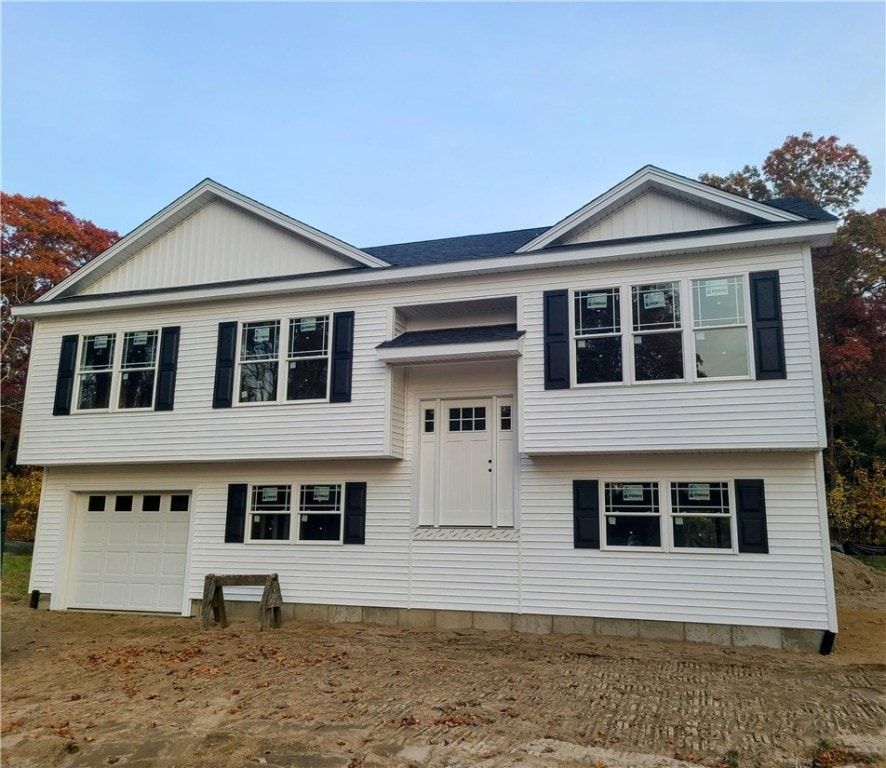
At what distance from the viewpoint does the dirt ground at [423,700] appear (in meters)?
5.71

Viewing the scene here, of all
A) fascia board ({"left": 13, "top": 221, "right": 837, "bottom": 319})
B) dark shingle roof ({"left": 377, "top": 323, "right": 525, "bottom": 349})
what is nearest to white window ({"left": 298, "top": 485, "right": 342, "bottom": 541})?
dark shingle roof ({"left": 377, "top": 323, "right": 525, "bottom": 349})

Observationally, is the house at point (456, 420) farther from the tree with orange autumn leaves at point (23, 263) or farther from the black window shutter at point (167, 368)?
the tree with orange autumn leaves at point (23, 263)

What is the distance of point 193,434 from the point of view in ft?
40.8

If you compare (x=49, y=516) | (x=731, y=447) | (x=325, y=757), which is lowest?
(x=325, y=757)

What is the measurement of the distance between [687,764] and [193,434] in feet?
31.9

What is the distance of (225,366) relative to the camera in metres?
12.5

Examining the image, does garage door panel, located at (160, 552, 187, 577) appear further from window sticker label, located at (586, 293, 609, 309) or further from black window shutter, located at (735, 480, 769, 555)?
black window shutter, located at (735, 480, 769, 555)

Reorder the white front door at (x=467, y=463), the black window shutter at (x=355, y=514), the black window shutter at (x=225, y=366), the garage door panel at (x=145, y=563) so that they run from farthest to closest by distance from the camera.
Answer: the garage door panel at (x=145, y=563) → the black window shutter at (x=225, y=366) → the black window shutter at (x=355, y=514) → the white front door at (x=467, y=463)

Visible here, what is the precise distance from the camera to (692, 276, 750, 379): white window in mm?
9883

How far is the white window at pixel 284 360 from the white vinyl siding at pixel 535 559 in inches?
50.2

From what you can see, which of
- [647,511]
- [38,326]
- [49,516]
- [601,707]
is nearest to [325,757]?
[601,707]

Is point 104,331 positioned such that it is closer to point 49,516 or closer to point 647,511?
point 49,516

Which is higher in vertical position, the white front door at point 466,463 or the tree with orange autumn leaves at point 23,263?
the tree with orange autumn leaves at point 23,263

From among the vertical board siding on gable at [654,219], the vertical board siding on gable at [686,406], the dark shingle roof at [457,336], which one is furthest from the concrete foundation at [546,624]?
the vertical board siding on gable at [654,219]
